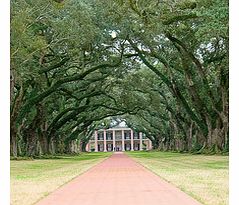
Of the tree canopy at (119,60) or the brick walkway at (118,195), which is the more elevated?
the tree canopy at (119,60)

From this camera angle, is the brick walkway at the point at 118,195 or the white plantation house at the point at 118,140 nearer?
the brick walkway at the point at 118,195

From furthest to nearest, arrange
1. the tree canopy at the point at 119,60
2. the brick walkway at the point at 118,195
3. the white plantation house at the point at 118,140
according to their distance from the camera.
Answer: the white plantation house at the point at 118,140
the tree canopy at the point at 119,60
the brick walkway at the point at 118,195

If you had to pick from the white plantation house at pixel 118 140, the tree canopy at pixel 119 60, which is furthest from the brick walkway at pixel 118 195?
the white plantation house at pixel 118 140

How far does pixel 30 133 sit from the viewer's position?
43.0m

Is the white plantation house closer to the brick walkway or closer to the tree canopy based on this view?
the tree canopy

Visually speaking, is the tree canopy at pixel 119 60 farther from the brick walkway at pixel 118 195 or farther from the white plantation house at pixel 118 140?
the white plantation house at pixel 118 140

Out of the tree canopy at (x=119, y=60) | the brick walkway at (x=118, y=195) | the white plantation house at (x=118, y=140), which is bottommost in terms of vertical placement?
the white plantation house at (x=118, y=140)

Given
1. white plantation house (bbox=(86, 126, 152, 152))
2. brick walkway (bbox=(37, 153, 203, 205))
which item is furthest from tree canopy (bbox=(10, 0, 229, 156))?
white plantation house (bbox=(86, 126, 152, 152))

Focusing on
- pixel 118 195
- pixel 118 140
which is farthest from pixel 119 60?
pixel 118 140

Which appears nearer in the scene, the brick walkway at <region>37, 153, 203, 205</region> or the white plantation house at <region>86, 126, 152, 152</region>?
the brick walkway at <region>37, 153, 203, 205</region>

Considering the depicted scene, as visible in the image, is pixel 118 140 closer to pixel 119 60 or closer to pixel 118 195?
pixel 119 60

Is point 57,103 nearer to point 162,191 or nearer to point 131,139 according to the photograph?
point 162,191

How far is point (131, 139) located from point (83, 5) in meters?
111
